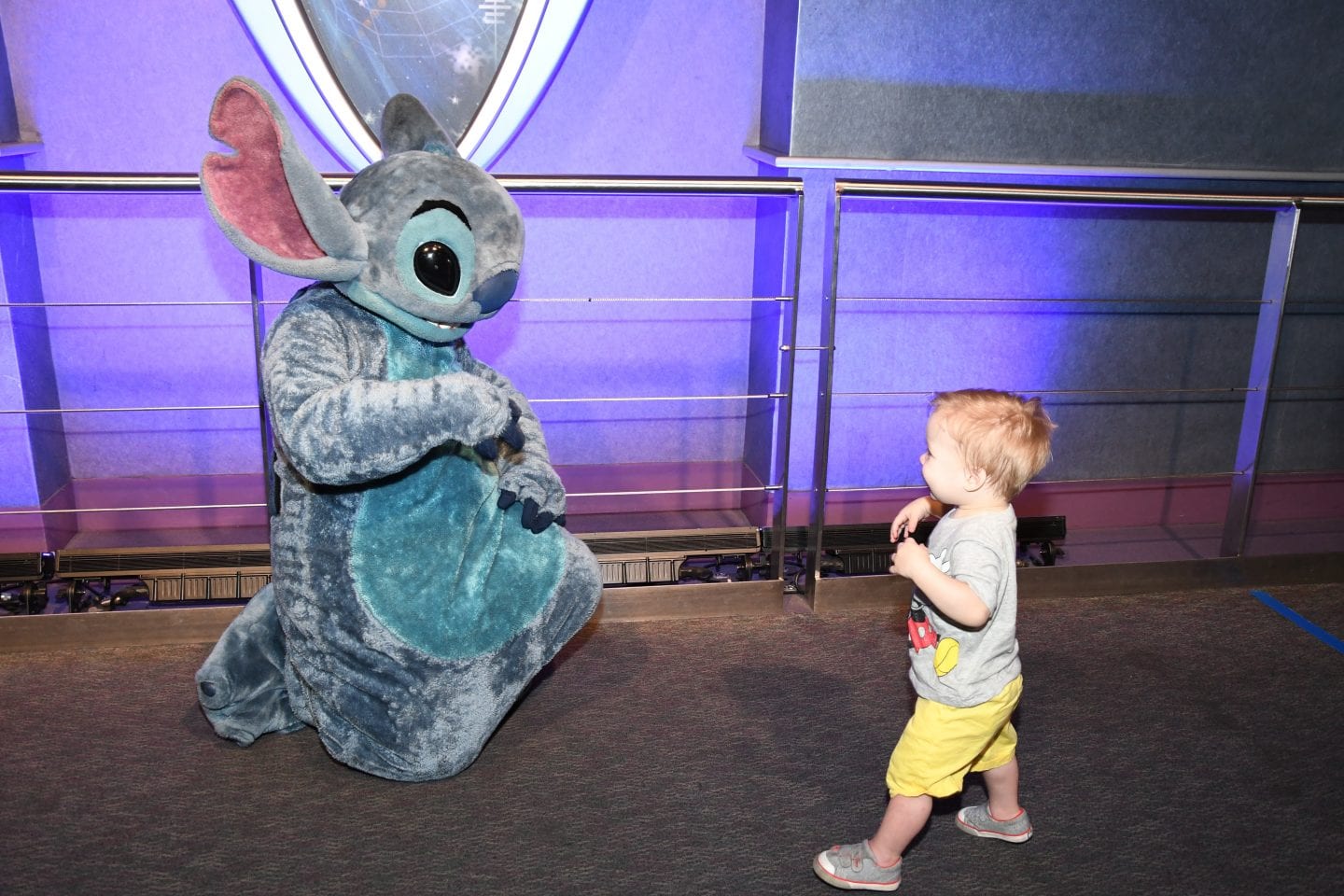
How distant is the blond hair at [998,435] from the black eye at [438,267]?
0.68 metres

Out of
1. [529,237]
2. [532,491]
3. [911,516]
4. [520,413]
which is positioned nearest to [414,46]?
[529,237]

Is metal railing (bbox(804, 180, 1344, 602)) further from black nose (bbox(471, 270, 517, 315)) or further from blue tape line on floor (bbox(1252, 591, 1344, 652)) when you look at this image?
black nose (bbox(471, 270, 517, 315))

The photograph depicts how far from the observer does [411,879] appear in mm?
1495

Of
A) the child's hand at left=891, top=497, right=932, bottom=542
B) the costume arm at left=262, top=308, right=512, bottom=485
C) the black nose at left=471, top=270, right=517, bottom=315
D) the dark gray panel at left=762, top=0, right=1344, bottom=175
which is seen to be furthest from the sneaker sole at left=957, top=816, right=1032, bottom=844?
the dark gray panel at left=762, top=0, right=1344, bottom=175

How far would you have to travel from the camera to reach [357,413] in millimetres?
1419

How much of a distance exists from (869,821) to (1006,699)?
1.05 ft

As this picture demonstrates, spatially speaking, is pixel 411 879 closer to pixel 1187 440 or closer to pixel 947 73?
pixel 947 73

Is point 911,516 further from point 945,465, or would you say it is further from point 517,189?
point 517,189

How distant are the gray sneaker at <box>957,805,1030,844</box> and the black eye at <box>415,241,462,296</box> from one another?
108 cm

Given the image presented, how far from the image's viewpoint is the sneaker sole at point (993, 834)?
5.25 ft

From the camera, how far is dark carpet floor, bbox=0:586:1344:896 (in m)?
1.52

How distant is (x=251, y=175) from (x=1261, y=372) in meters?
2.08

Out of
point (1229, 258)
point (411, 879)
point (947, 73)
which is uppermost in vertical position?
point (947, 73)

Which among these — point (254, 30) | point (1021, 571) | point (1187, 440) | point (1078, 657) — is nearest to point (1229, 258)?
point (1187, 440)
